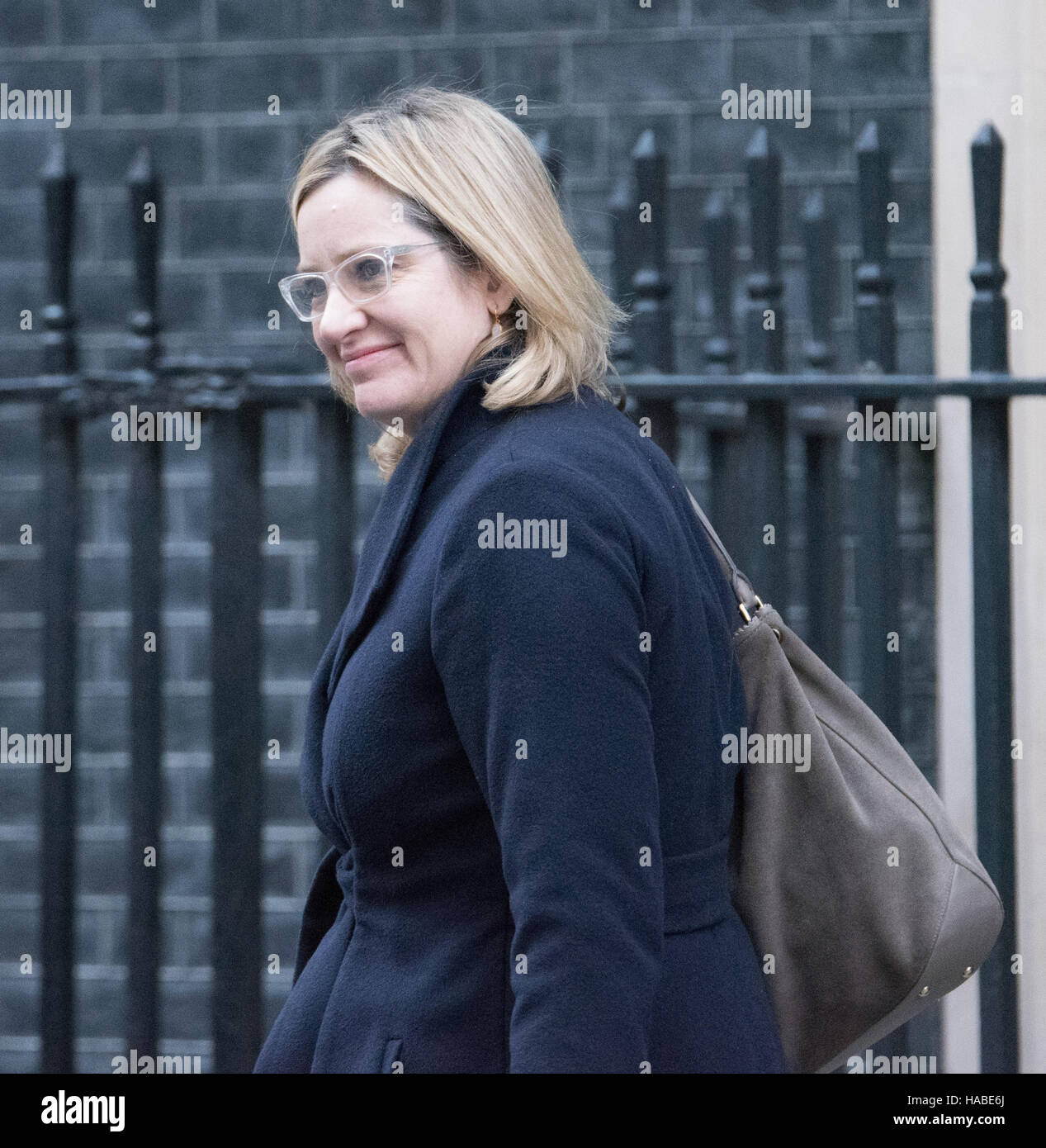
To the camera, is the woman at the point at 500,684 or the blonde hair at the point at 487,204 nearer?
the woman at the point at 500,684

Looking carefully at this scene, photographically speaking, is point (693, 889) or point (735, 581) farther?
point (735, 581)

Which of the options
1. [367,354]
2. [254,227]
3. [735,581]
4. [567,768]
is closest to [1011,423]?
[735,581]

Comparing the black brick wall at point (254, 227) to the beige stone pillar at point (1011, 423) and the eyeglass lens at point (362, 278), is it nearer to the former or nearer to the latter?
the beige stone pillar at point (1011, 423)

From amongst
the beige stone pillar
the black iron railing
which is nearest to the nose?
the black iron railing

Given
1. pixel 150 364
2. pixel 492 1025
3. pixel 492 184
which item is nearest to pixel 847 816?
pixel 492 1025

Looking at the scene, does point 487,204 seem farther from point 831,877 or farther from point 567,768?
point 831,877

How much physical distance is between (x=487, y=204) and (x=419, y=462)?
31cm

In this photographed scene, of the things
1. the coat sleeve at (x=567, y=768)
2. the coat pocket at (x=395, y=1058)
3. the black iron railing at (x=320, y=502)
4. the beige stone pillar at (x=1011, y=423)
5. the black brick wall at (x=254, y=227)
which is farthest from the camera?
the black brick wall at (x=254, y=227)

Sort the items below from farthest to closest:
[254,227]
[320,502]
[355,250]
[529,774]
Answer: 1. [254,227]
2. [320,502]
3. [355,250]
4. [529,774]

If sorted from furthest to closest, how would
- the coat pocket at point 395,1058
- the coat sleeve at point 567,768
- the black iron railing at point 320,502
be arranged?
the black iron railing at point 320,502
the coat pocket at point 395,1058
the coat sleeve at point 567,768

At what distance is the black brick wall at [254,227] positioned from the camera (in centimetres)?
343

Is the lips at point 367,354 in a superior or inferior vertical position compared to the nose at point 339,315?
inferior

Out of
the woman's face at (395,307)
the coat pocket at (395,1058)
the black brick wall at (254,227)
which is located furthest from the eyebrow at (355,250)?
the black brick wall at (254,227)

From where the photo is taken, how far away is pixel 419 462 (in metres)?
1.56
